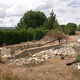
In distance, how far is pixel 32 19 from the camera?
76.9 m

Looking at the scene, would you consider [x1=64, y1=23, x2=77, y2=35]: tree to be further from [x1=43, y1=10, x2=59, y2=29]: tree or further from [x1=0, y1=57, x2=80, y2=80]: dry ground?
[x1=0, y1=57, x2=80, y2=80]: dry ground

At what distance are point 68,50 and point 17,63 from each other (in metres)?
5.44

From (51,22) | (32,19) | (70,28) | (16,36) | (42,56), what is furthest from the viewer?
(32,19)

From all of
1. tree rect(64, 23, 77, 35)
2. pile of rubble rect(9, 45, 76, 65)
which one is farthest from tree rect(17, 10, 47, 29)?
pile of rubble rect(9, 45, 76, 65)

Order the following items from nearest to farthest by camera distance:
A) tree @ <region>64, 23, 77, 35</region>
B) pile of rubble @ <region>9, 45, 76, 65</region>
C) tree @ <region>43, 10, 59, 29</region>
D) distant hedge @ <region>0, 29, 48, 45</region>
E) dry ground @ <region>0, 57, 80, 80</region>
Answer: dry ground @ <region>0, 57, 80, 80</region> < pile of rubble @ <region>9, 45, 76, 65</region> < distant hedge @ <region>0, 29, 48, 45</region> < tree @ <region>64, 23, 77, 35</region> < tree @ <region>43, 10, 59, 29</region>

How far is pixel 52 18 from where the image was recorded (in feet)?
230

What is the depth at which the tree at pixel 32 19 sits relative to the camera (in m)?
75.9

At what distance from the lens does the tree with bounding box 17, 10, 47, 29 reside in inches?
2987

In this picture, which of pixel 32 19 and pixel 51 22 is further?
pixel 32 19

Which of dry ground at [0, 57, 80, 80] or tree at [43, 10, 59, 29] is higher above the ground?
tree at [43, 10, 59, 29]

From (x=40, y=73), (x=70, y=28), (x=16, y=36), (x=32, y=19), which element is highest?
(x=32, y=19)

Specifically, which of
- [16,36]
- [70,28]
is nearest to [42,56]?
[16,36]

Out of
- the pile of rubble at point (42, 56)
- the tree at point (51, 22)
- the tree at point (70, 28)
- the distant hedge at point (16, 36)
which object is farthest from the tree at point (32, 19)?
the pile of rubble at point (42, 56)

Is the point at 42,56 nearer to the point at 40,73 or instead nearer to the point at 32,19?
the point at 40,73
